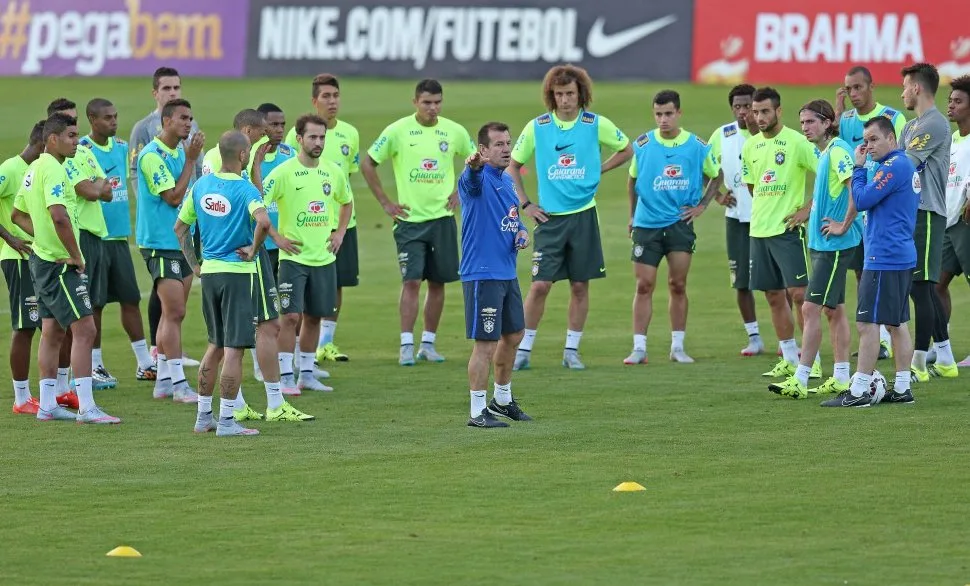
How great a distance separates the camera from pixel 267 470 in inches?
389

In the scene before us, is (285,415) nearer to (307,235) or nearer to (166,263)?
(307,235)

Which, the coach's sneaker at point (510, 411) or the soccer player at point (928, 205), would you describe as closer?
the coach's sneaker at point (510, 411)

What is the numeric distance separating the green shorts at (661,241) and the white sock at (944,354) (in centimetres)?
259

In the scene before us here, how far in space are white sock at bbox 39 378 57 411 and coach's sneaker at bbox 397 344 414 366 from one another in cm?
364

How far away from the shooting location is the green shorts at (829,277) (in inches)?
485

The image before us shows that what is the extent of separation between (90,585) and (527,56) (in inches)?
898

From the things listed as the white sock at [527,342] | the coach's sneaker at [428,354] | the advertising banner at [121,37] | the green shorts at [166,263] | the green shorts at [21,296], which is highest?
the advertising banner at [121,37]

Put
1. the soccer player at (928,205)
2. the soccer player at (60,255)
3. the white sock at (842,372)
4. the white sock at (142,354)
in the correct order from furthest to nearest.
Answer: the white sock at (142,354)
the white sock at (842,372)
the soccer player at (928,205)
the soccer player at (60,255)

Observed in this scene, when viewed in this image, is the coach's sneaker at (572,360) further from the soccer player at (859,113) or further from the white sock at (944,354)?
the white sock at (944,354)

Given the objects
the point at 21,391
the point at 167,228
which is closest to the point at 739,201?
the point at 167,228

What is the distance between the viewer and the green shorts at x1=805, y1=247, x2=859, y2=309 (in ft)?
40.4

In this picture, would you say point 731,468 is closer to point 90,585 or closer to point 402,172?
point 90,585

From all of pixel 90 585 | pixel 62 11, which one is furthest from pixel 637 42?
pixel 90 585

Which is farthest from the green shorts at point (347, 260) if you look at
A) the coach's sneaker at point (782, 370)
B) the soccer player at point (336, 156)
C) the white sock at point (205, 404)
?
the coach's sneaker at point (782, 370)
